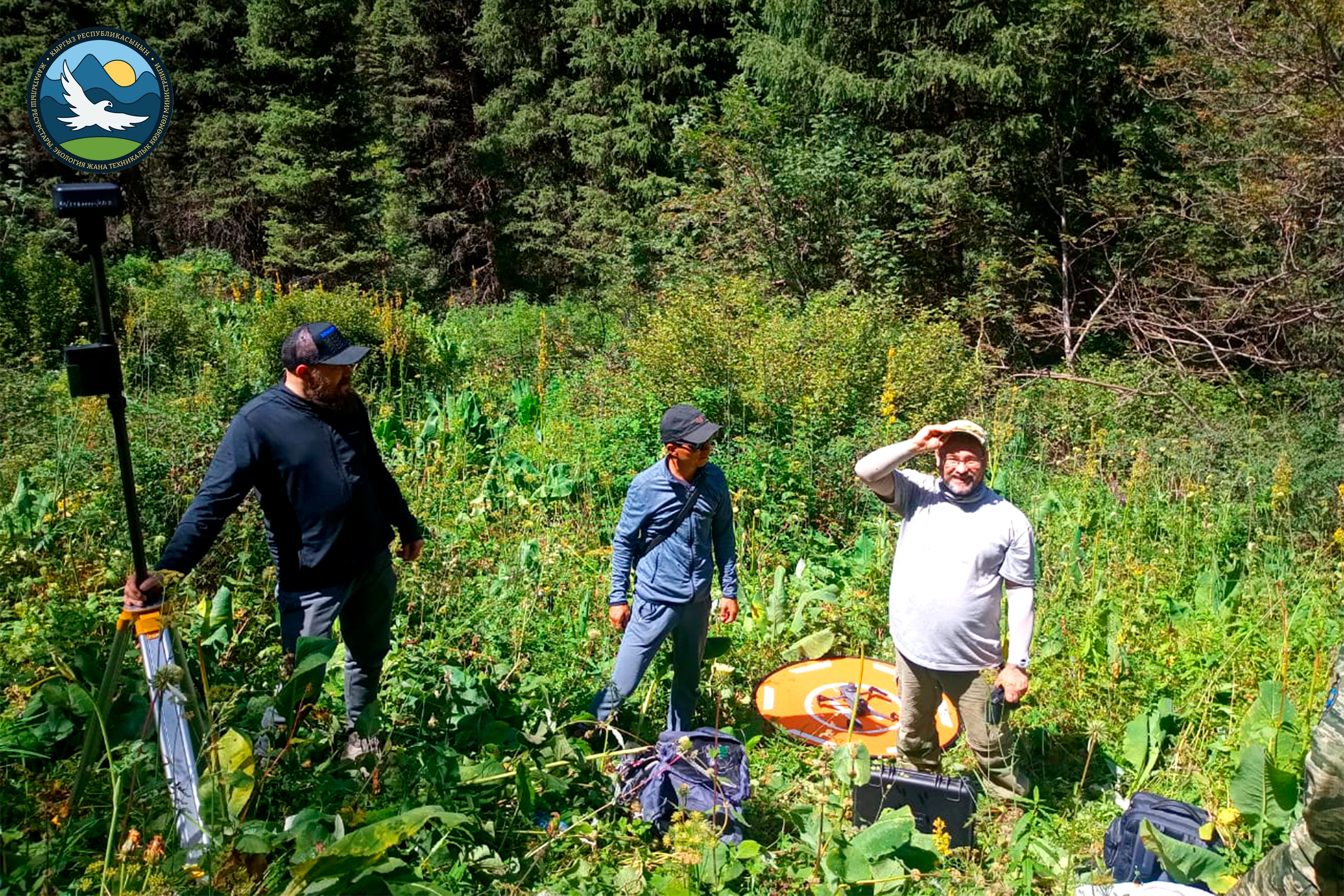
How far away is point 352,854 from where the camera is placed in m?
2.04

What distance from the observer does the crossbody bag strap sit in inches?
144

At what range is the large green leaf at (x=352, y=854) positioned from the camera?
2016 mm

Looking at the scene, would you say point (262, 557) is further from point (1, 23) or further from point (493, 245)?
point (1, 23)

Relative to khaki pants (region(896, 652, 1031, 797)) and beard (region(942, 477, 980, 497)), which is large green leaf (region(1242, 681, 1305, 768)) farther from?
beard (region(942, 477, 980, 497))

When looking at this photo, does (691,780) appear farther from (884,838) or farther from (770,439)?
(770,439)

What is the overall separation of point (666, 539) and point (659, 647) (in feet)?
1.44

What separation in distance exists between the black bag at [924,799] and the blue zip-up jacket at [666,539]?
96 centimetres

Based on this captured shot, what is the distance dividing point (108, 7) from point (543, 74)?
1028cm

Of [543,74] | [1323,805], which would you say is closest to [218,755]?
[1323,805]

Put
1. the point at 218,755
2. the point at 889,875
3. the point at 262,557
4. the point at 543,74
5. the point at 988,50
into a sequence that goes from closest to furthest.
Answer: the point at 218,755 < the point at 889,875 < the point at 262,557 < the point at 988,50 < the point at 543,74

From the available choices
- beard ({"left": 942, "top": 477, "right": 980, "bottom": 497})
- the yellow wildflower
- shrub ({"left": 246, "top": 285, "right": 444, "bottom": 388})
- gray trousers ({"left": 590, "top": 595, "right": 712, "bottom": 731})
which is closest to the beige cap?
beard ({"left": 942, "top": 477, "right": 980, "bottom": 497})

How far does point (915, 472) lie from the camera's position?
3.60 metres

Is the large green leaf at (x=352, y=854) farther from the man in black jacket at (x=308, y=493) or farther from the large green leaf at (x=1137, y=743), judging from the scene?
the large green leaf at (x=1137, y=743)

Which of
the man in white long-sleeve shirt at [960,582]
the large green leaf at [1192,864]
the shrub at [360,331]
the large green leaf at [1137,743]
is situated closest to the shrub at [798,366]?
the shrub at [360,331]
